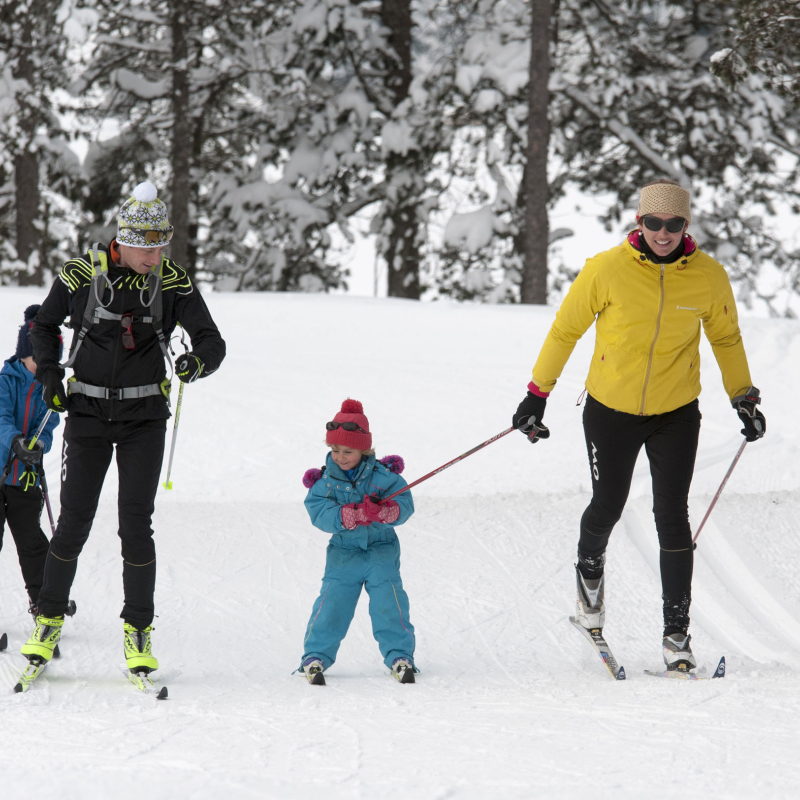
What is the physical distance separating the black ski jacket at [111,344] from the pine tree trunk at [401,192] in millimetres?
10829

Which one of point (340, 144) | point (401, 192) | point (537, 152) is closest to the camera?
point (537, 152)

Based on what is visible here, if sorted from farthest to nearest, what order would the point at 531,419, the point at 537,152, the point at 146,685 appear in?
the point at 537,152 → the point at 531,419 → the point at 146,685

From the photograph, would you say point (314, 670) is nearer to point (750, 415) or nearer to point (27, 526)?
point (27, 526)

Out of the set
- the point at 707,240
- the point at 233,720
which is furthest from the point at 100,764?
the point at 707,240

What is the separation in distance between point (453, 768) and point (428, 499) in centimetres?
475

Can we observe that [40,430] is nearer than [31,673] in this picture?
No

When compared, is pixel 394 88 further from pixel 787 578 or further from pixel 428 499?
pixel 787 578

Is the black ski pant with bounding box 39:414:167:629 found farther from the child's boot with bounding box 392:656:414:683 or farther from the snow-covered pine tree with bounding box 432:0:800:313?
the snow-covered pine tree with bounding box 432:0:800:313

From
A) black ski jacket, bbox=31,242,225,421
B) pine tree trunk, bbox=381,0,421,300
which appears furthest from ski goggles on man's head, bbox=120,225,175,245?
pine tree trunk, bbox=381,0,421,300

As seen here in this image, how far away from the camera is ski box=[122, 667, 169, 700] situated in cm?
360

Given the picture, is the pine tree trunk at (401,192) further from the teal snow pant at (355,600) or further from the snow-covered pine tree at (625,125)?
the teal snow pant at (355,600)

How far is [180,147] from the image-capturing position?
13.8 m

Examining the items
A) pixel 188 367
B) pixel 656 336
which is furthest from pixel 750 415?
pixel 188 367

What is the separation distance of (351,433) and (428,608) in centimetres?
163
